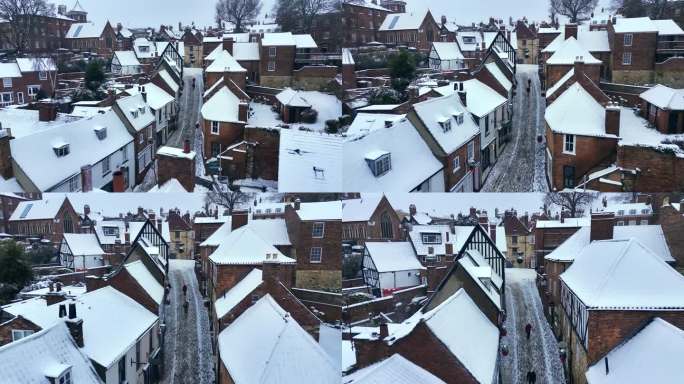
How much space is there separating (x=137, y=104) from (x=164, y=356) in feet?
20.2

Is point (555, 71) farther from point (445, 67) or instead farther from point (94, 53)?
point (94, 53)

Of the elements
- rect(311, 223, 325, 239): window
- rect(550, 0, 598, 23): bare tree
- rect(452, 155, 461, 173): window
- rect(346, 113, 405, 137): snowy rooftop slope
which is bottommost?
rect(311, 223, 325, 239): window

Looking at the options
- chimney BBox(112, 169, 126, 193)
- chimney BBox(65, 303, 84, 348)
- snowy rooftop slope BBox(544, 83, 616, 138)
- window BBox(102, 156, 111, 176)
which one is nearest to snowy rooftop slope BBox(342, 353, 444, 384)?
snowy rooftop slope BBox(544, 83, 616, 138)

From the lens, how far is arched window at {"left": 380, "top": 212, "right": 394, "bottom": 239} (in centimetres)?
1135

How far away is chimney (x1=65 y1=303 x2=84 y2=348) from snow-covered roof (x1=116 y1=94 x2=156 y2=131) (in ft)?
13.2

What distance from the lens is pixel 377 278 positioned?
11.7 meters

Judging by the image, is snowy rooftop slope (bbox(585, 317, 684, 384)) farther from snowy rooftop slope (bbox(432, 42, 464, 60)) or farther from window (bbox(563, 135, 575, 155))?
snowy rooftop slope (bbox(432, 42, 464, 60))

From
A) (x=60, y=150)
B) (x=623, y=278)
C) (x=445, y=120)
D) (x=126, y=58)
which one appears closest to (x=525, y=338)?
(x=623, y=278)

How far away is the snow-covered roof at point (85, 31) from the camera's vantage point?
1750cm

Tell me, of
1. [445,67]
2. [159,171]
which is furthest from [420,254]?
[159,171]

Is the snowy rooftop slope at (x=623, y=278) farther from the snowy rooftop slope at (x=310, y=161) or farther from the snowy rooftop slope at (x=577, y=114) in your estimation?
the snowy rooftop slope at (x=310, y=161)

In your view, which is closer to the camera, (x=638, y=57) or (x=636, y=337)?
(x=636, y=337)

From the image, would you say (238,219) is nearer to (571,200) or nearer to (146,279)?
(146,279)

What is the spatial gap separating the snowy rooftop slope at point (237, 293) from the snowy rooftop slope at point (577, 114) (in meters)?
6.64
